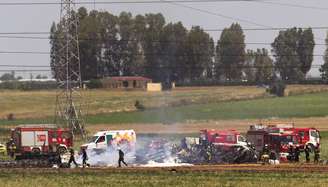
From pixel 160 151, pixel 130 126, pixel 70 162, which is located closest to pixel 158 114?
pixel 130 126

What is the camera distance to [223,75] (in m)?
132

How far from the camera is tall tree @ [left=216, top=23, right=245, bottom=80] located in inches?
4835

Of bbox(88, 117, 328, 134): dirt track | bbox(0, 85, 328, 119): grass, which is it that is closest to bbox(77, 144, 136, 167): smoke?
bbox(88, 117, 328, 134): dirt track

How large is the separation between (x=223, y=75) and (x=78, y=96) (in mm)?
56888

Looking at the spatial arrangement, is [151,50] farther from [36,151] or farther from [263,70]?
[263,70]

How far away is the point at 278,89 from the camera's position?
423ft

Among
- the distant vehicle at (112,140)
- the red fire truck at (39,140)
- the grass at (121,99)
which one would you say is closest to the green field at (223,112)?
the grass at (121,99)

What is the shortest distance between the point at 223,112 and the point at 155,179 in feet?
226

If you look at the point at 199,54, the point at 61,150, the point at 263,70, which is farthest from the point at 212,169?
the point at 263,70

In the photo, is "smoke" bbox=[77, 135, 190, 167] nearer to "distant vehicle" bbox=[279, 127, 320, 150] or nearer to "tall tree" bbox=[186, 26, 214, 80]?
"distant vehicle" bbox=[279, 127, 320, 150]

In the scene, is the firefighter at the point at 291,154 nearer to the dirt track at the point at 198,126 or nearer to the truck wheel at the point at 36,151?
the truck wheel at the point at 36,151

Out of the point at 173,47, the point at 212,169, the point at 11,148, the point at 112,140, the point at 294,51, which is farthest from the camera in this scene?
the point at 294,51

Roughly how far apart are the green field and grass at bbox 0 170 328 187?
5254 centimetres

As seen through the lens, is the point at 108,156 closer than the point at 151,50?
Yes
